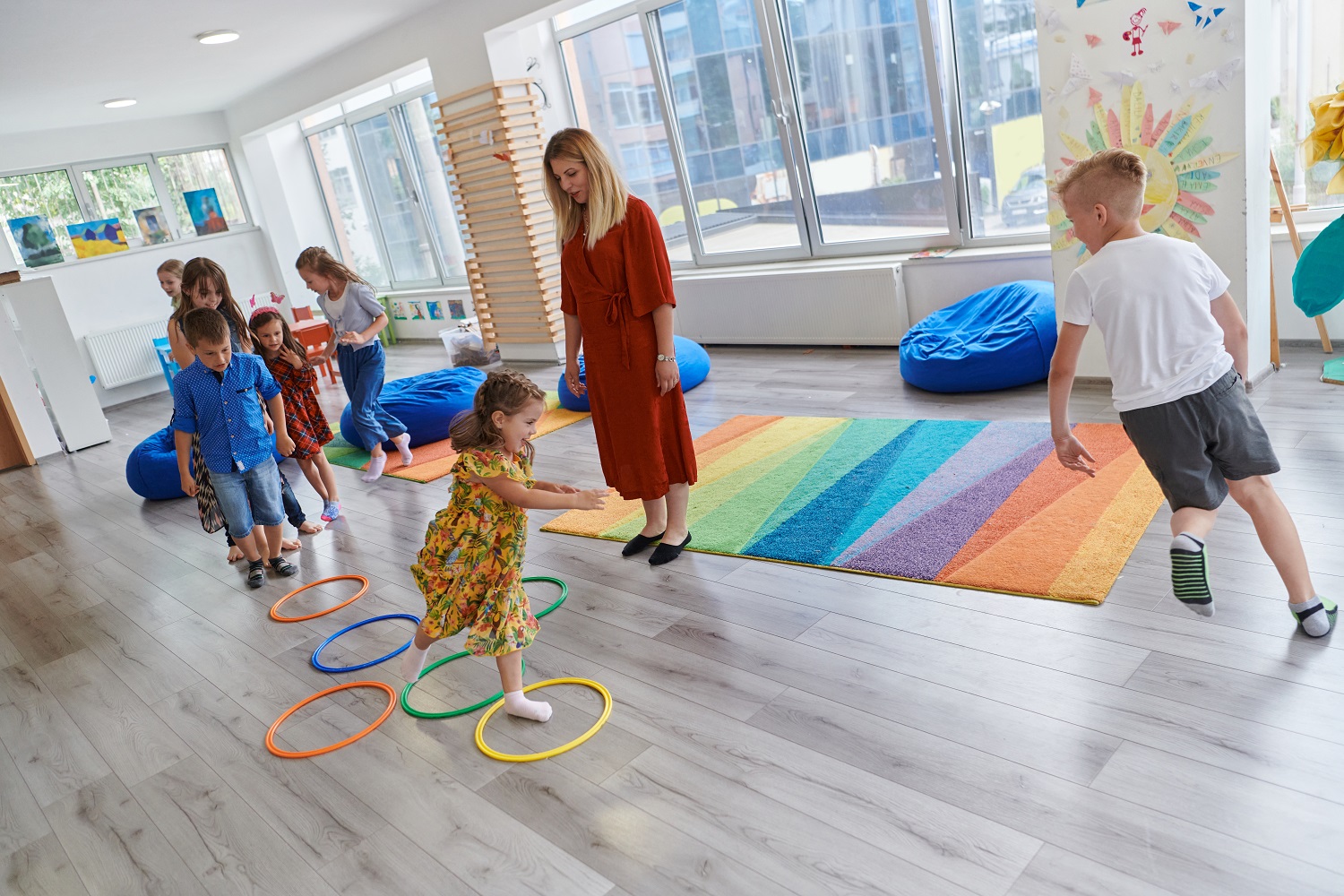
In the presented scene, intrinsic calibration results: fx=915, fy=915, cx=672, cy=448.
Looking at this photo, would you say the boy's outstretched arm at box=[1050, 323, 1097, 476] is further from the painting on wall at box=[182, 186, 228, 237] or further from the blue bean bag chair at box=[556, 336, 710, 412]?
the painting on wall at box=[182, 186, 228, 237]

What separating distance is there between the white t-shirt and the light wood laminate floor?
70 cm

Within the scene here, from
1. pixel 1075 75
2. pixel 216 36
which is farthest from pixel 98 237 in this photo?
pixel 1075 75

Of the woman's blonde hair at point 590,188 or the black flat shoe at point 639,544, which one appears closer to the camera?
the woman's blonde hair at point 590,188

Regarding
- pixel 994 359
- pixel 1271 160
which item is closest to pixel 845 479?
pixel 994 359

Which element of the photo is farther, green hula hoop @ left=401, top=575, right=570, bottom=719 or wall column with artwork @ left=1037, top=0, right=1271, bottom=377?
wall column with artwork @ left=1037, top=0, right=1271, bottom=377

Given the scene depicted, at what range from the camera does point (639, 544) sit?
138 inches

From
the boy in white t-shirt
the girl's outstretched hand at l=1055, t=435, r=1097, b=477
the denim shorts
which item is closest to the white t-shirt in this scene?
the boy in white t-shirt

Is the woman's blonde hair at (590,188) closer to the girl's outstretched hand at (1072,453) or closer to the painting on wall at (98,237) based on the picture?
the girl's outstretched hand at (1072,453)

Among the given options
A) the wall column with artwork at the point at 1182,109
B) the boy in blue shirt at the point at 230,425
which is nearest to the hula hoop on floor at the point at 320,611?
the boy in blue shirt at the point at 230,425

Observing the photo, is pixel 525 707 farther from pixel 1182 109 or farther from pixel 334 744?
pixel 1182 109

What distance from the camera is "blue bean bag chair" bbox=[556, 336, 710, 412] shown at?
5676mm

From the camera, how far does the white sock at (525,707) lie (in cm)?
248

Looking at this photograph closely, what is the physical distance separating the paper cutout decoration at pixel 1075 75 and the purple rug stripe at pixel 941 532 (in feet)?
5.51

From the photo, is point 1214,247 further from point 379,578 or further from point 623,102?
point 623,102
